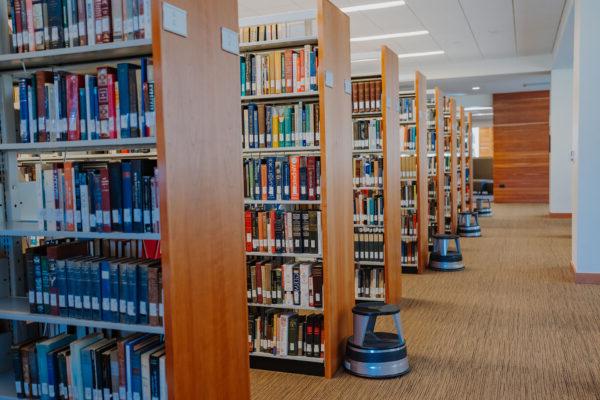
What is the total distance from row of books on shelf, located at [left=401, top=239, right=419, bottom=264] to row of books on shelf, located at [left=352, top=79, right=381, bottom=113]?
1972 mm

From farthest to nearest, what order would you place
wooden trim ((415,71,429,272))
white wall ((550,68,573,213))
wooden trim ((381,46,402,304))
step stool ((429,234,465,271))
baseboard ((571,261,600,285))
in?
white wall ((550,68,573,213)) < step stool ((429,234,465,271)) < wooden trim ((415,71,429,272)) < baseboard ((571,261,600,285)) < wooden trim ((381,46,402,304))

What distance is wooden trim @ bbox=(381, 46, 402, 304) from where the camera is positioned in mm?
5039

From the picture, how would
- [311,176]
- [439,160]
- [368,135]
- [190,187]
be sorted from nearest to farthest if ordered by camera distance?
[190,187], [311,176], [368,135], [439,160]

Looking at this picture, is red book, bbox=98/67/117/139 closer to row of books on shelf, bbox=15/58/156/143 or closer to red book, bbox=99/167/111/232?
row of books on shelf, bbox=15/58/156/143

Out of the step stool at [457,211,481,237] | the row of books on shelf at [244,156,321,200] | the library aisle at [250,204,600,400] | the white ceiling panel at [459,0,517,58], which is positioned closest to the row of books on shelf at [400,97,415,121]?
the library aisle at [250,204,600,400]

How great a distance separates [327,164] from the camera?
3.68 m

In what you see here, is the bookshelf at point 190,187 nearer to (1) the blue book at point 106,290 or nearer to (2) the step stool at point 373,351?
(1) the blue book at point 106,290

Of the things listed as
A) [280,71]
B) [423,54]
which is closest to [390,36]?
[423,54]

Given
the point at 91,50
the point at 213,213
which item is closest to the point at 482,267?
the point at 213,213

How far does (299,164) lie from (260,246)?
0.65 meters

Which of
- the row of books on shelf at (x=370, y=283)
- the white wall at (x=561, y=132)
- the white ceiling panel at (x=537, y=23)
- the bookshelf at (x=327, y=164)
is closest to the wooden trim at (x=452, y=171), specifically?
the white ceiling panel at (x=537, y=23)

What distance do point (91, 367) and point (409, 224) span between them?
4.74m

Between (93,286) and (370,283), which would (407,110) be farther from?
(93,286)

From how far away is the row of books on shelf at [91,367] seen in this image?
239 centimetres
